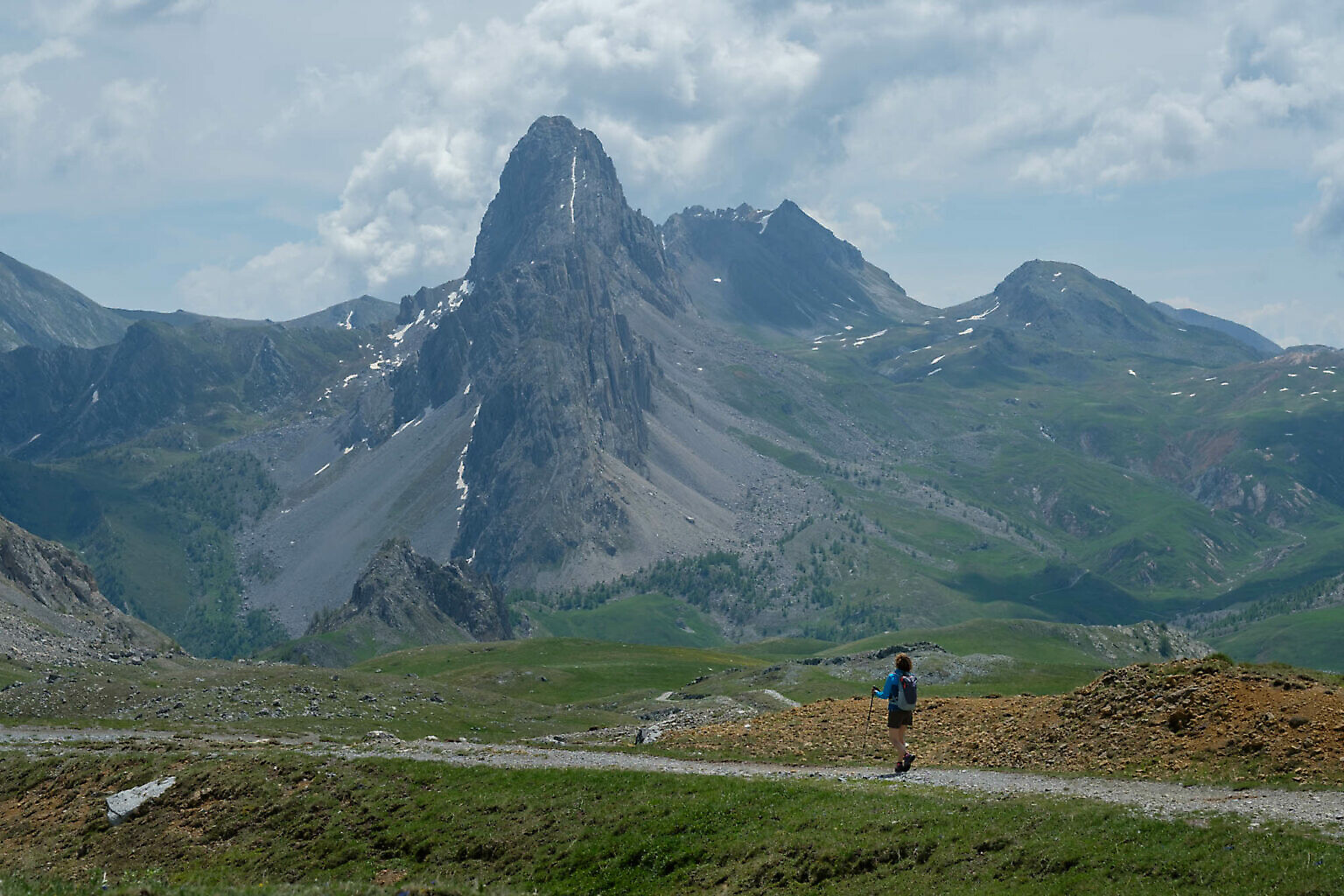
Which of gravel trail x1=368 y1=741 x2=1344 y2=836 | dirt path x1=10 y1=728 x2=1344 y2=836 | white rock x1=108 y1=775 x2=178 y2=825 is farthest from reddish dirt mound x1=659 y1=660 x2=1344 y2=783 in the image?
white rock x1=108 y1=775 x2=178 y2=825

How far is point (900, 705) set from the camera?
4391 centimetres

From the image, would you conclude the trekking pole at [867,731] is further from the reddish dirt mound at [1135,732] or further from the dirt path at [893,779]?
the dirt path at [893,779]

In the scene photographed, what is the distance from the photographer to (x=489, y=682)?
170m

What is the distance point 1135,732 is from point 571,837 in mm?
22322

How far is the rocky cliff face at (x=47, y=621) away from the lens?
422ft

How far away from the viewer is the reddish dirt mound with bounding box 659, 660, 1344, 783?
129 feet

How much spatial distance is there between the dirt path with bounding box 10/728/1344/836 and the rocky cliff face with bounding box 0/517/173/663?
63696mm

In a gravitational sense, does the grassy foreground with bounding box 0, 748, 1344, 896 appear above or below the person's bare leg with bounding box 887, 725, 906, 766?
below

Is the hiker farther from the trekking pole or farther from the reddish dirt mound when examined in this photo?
the trekking pole

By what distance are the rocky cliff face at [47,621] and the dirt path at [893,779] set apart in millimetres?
63696

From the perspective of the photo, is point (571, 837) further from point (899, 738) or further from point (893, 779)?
point (899, 738)

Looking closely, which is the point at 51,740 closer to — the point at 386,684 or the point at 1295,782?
the point at 386,684

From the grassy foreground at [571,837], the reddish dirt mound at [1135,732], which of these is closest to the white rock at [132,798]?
the grassy foreground at [571,837]

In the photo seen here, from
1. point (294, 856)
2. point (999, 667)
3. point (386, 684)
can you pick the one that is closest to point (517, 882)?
point (294, 856)
